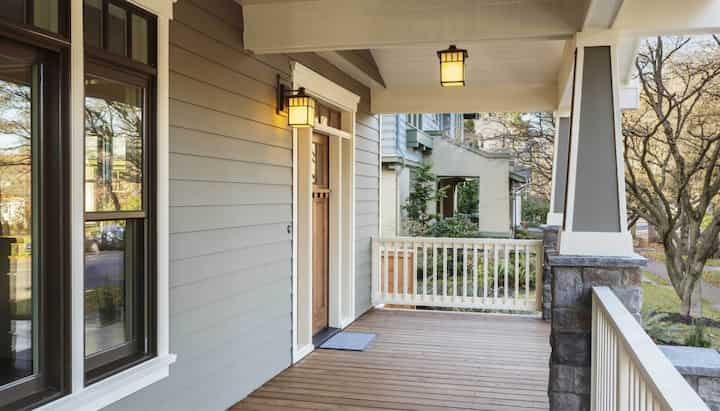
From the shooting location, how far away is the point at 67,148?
2410mm

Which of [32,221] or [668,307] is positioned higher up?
[32,221]

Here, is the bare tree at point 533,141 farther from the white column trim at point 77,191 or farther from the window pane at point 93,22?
the white column trim at point 77,191

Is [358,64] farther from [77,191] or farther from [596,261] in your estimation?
[77,191]

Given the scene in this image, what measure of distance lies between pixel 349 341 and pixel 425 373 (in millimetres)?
1161

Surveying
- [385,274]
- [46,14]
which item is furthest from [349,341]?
[46,14]

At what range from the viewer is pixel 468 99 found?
23.2 feet

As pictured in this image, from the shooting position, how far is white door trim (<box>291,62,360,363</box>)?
509cm

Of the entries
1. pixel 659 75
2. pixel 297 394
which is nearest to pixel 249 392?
pixel 297 394

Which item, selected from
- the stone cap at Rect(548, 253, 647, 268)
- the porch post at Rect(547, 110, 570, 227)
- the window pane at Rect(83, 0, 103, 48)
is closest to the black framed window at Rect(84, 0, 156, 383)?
Answer: the window pane at Rect(83, 0, 103, 48)

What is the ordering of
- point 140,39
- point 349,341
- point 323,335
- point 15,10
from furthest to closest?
1. point 323,335
2. point 349,341
3. point 140,39
4. point 15,10

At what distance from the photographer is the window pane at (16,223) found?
2186mm

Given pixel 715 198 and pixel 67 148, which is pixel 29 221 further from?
pixel 715 198

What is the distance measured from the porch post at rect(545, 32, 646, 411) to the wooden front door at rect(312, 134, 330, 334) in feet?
9.40

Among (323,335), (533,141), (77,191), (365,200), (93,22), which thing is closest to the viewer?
(77,191)
